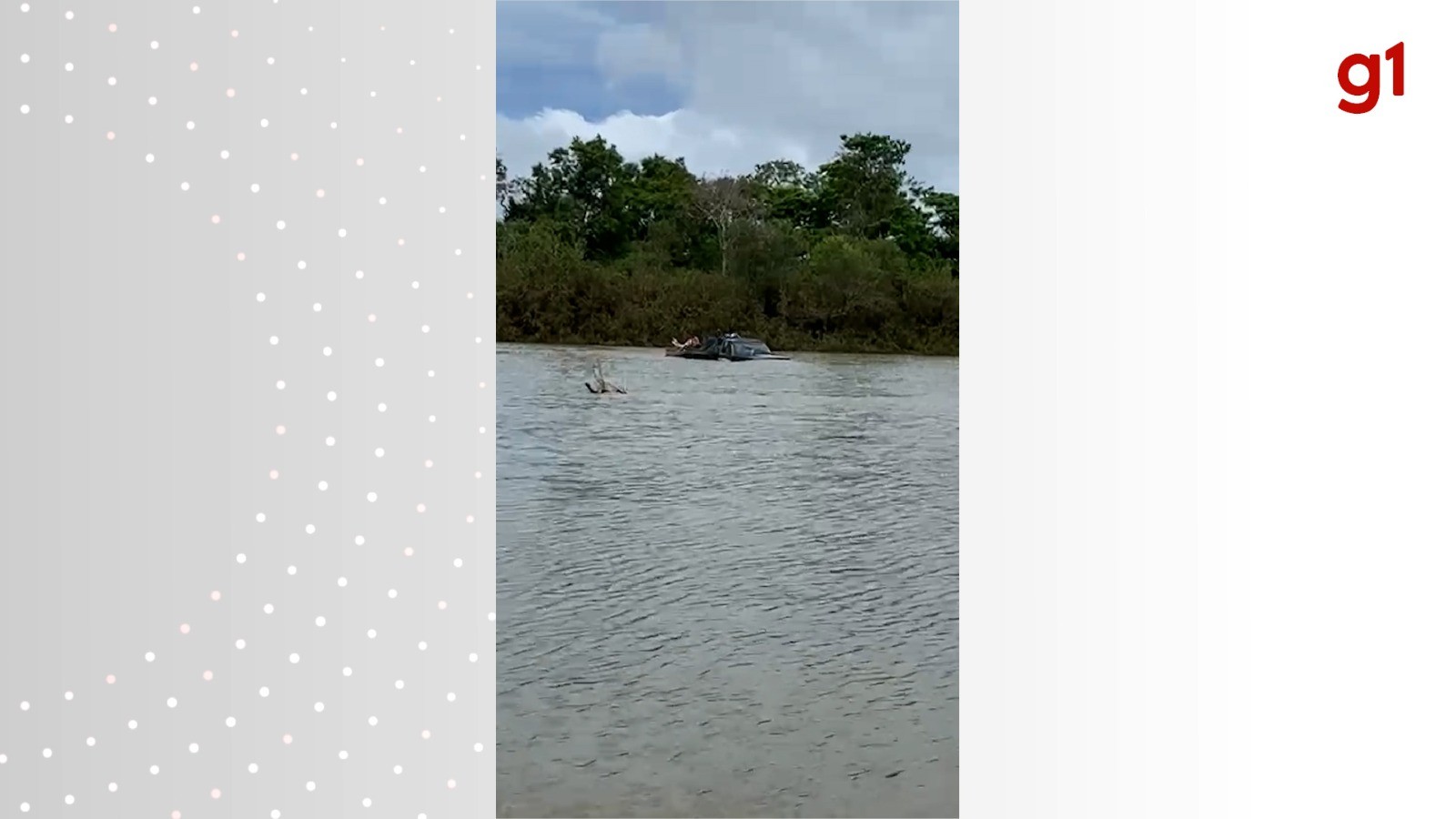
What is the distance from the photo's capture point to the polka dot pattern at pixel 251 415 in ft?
5.69

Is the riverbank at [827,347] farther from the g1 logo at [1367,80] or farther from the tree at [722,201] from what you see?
the g1 logo at [1367,80]

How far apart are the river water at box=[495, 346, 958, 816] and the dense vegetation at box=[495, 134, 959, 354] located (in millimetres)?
75

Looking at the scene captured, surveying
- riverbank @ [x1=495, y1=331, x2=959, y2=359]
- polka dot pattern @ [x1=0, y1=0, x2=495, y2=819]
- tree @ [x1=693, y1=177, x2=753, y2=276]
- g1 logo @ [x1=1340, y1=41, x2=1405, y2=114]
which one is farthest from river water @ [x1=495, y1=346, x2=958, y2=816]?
g1 logo @ [x1=1340, y1=41, x2=1405, y2=114]

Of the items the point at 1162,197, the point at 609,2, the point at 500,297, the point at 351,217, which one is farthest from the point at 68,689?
the point at 1162,197

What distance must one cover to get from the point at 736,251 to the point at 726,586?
72cm

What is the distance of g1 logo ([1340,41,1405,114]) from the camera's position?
1910 millimetres

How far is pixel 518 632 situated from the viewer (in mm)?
2457

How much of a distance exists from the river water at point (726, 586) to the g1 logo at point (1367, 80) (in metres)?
1.00

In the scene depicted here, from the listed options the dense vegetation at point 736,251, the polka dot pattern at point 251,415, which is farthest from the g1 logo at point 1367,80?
the polka dot pattern at point 251,415

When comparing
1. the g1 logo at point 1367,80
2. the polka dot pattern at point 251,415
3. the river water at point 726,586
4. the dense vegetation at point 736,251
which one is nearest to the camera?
the polka dot pattern at point 251,415

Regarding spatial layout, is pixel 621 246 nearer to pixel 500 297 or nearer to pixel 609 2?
pixel 500 297

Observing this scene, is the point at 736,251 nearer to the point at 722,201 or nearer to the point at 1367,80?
the point at 722,201

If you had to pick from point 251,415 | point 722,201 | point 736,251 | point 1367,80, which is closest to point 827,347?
point 736,251

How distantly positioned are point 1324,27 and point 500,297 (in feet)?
→ 5.10
